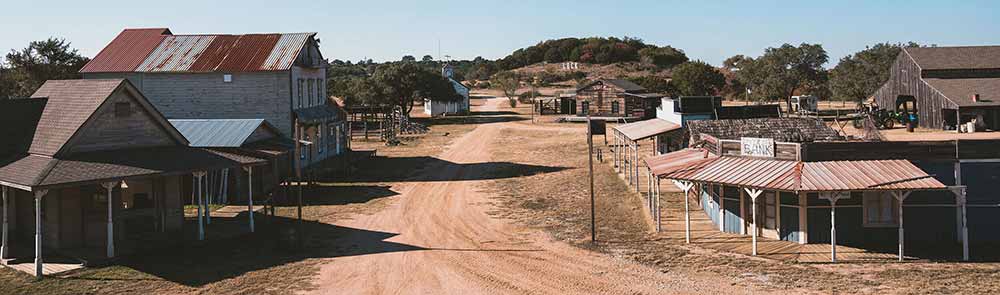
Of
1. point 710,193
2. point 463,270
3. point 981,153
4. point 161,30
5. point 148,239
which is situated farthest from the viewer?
point 161,30

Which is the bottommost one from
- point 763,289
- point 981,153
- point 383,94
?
point 763,289

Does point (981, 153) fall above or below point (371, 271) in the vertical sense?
above

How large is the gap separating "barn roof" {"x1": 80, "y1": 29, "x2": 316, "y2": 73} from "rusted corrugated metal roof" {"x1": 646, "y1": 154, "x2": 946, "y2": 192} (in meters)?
22.0

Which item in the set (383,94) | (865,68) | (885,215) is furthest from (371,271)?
(865,68)

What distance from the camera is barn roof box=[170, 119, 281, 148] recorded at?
30844 millimetres

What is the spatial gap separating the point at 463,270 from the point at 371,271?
2.20 meters

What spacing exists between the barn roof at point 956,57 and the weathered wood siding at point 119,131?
5255cm

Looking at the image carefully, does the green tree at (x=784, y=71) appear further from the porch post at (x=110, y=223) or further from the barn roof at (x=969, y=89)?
the porch post at (x=110, y=223)

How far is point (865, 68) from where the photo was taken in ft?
247

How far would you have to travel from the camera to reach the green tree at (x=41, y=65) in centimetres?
5712

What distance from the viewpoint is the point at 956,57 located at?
60062 millimetres

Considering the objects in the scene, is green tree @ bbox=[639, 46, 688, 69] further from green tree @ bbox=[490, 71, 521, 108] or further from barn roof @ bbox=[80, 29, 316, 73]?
barn roof @ bbox=[80, 29, 316, 73]

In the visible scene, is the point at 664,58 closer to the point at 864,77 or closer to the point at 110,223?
the point at 864,77

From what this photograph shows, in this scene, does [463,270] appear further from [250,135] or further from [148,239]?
[250,135]
